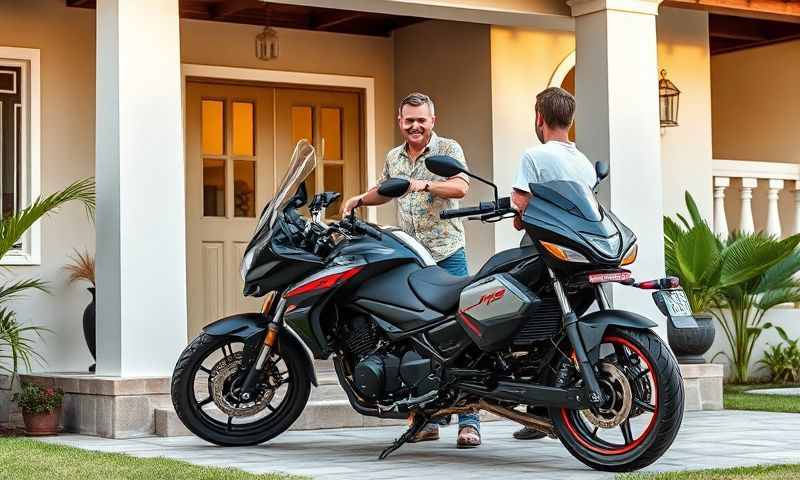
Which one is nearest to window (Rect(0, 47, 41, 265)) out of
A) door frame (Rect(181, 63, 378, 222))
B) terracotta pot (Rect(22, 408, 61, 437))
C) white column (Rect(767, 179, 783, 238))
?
door frame (Rect(181, 63, 378, 222))

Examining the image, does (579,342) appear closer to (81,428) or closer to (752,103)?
(81,428)

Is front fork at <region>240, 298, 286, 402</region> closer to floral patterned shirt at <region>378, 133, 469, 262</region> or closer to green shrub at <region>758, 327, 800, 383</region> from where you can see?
floral patterned shirt at <region>378, 133, 469, 262</region>

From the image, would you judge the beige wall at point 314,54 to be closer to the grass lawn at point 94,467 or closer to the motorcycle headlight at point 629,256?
the grass lawn at point 94,467

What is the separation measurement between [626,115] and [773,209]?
3277 mm

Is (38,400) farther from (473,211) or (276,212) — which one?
(473,211)

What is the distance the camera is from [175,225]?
305 inches

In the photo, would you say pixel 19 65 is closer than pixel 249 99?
Yes

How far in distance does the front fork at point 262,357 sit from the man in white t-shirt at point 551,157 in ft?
4.28

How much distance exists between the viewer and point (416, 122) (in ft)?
22.0

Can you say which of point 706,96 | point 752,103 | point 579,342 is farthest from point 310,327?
point 752,103

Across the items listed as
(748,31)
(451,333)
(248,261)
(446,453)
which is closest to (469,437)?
(446,453)

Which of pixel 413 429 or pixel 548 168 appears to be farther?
pixel 413 429

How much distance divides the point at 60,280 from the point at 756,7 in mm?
5465

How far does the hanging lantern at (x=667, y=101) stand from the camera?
1121 centimetres
